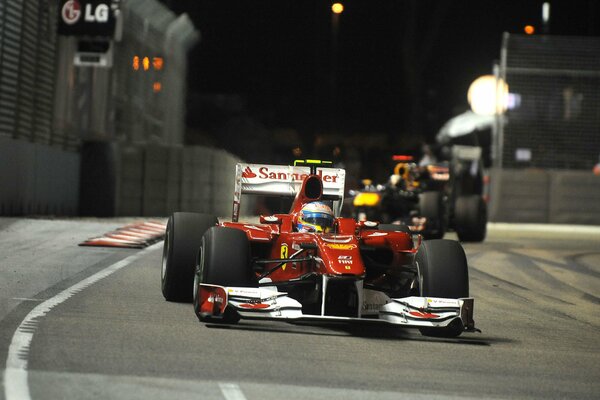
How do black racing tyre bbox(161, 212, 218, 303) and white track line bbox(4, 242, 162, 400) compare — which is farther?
black racing tyre bbox(161, 212, 218, 303)

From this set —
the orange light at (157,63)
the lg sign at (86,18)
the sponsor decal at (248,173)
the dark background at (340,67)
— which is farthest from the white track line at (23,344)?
the dark background at (340,67)

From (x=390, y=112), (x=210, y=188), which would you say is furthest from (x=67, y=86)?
(x=390, y=112)

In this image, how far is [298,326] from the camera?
9.67m

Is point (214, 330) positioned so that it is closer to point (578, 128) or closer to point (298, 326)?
point (298, 326)

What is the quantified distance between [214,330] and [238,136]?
51.6 m

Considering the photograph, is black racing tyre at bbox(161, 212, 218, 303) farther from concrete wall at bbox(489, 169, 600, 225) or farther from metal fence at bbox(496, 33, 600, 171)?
concrete wall at bbox(489, 169, 600, 225)

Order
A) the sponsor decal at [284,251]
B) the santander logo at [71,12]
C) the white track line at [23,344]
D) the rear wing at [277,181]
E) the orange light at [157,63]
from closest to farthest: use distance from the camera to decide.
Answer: the white track line at [23,344] → the sponsor decal at [284,251] → the rear wing at [277,181] → the santander logo at [71,12] → the orange light at [157,63]

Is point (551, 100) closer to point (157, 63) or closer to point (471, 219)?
point (157, 63)

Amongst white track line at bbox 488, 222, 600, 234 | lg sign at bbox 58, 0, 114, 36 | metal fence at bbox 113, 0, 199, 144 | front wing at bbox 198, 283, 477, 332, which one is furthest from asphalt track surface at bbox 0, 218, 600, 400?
metal fence at bbox 113, 0, 199, 144

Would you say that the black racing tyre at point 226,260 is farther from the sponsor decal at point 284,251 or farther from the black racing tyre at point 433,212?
the black racing tyre at point 433,212

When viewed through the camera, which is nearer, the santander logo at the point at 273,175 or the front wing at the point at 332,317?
the front wing at the point at 332,317

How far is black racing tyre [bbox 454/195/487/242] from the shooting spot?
2341cm

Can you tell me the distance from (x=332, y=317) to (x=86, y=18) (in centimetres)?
1969

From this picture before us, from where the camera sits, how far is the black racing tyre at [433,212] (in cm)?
2281
